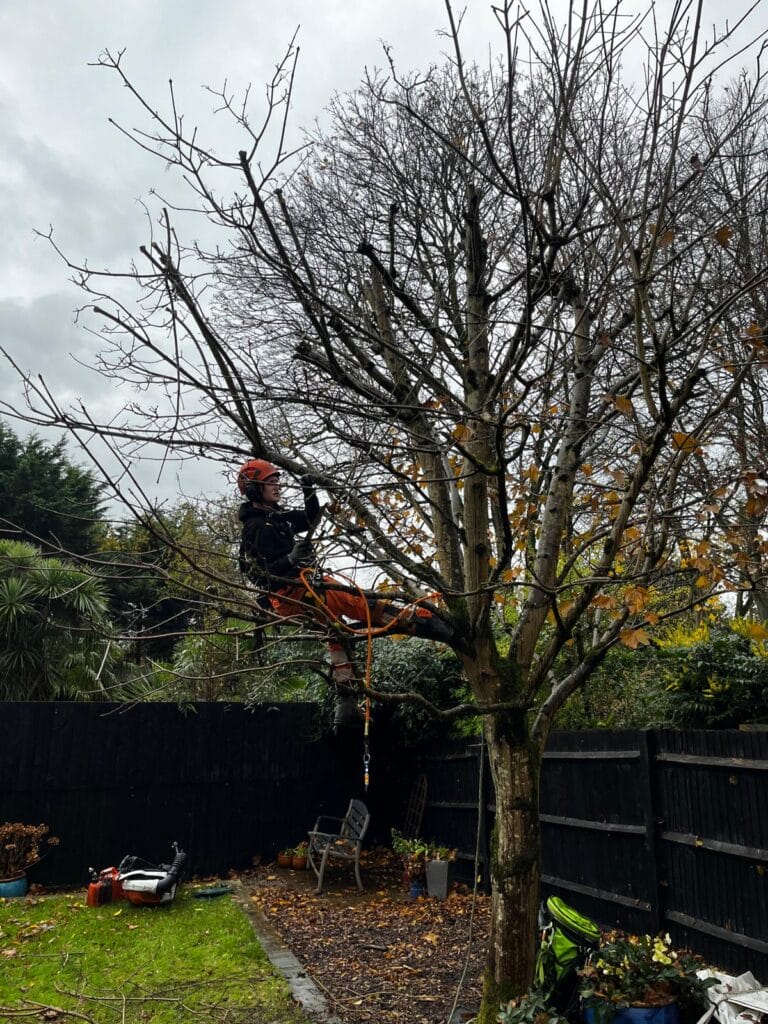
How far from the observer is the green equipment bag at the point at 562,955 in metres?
4.14

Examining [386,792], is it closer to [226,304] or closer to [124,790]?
[124,790]

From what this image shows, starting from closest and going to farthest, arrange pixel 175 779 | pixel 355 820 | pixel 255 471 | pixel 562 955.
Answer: pixel 562 955 < pixel 255 471 < pixel 355 820 < pixel 175 779

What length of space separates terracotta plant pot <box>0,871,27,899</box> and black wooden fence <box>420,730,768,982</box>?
5.38m

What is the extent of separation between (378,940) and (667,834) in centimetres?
273

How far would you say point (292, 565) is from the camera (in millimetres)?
4207

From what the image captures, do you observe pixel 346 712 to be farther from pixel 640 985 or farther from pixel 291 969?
pixel 640 985

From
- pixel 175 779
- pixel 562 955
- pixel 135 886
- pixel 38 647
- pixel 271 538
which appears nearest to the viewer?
pixel 562 955

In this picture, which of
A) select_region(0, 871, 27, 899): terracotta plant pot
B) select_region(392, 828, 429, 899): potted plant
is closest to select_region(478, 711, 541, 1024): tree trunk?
select_region(392, 828, 429, 899): potted plant

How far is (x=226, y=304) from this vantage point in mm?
6531

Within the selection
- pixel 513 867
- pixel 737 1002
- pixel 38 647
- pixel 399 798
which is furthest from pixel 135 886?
pixel 737 1002

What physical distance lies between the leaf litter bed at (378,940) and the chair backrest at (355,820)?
1.73 ft

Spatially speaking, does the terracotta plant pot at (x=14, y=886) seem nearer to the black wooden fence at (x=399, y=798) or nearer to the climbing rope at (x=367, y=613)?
the black wooden fence at (x=399, y=798)

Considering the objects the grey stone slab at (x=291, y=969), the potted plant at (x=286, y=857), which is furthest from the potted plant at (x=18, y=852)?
the potted plant at (x=286, y=857)

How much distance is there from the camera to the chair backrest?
947 cm
